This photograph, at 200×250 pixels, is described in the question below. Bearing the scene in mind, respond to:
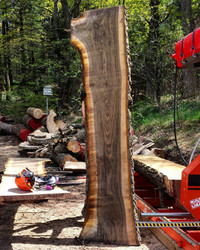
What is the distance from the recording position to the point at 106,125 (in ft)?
12.0

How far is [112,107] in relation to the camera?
11.9 ft

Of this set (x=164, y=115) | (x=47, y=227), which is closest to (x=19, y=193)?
(x=47, y=227)

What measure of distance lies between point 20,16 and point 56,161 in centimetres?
1716

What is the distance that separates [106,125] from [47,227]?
1.81 m

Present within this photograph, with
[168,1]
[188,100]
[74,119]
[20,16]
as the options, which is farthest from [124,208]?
[20,16]

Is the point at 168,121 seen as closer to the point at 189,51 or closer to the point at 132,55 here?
the point at 132,55

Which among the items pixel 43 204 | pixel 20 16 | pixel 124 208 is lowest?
pixel 43 204

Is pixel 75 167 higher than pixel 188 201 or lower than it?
lower

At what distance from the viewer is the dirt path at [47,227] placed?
3650 mm

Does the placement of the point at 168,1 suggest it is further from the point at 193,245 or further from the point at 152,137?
the point at 193,245

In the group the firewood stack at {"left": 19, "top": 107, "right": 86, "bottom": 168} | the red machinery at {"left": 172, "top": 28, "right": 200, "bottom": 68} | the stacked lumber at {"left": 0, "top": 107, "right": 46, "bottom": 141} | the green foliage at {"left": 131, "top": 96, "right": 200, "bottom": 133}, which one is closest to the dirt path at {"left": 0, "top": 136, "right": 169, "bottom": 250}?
the red machinery at {"left": 172, "top": 28, "right": 200, "bottom": 68}

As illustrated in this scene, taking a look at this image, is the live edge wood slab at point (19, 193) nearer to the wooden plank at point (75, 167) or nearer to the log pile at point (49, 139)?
the wooden plank at point (75, 167)

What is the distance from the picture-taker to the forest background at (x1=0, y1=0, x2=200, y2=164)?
35.2ft

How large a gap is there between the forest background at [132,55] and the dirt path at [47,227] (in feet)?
16.2
